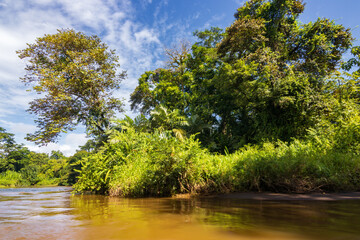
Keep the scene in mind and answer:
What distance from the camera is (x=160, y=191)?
5.68 m

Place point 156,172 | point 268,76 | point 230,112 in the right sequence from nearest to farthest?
1. point 156,172
2. point 268,76
3. point 230,112

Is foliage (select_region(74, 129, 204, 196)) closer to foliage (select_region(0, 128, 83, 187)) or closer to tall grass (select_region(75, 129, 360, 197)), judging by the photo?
tall grass (select_region(75, 129, 360, 197))

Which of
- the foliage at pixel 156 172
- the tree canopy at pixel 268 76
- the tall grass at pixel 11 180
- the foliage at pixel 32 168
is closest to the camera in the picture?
the foliage at pixel 156 172

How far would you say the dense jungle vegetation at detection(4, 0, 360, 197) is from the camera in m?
5.64

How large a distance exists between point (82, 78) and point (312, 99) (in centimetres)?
1598

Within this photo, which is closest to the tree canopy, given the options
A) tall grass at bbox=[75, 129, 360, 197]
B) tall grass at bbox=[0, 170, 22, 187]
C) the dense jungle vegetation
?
the dense jungle vegetation

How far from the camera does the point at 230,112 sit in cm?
1509

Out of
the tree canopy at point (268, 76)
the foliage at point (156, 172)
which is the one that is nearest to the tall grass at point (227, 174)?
the foliage at point (156, 172)

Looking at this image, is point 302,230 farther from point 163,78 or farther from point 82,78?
point 163,78

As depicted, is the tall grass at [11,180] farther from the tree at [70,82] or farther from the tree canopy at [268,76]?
the tree canopy at [268,76]

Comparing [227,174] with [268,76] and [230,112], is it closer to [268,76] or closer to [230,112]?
[268,76]

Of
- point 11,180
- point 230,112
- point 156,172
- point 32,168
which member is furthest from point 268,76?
point 32,168

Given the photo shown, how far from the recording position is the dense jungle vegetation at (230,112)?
222 inches

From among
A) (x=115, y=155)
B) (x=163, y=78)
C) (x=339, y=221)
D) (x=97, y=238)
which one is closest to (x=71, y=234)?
(x=97, y=238)
